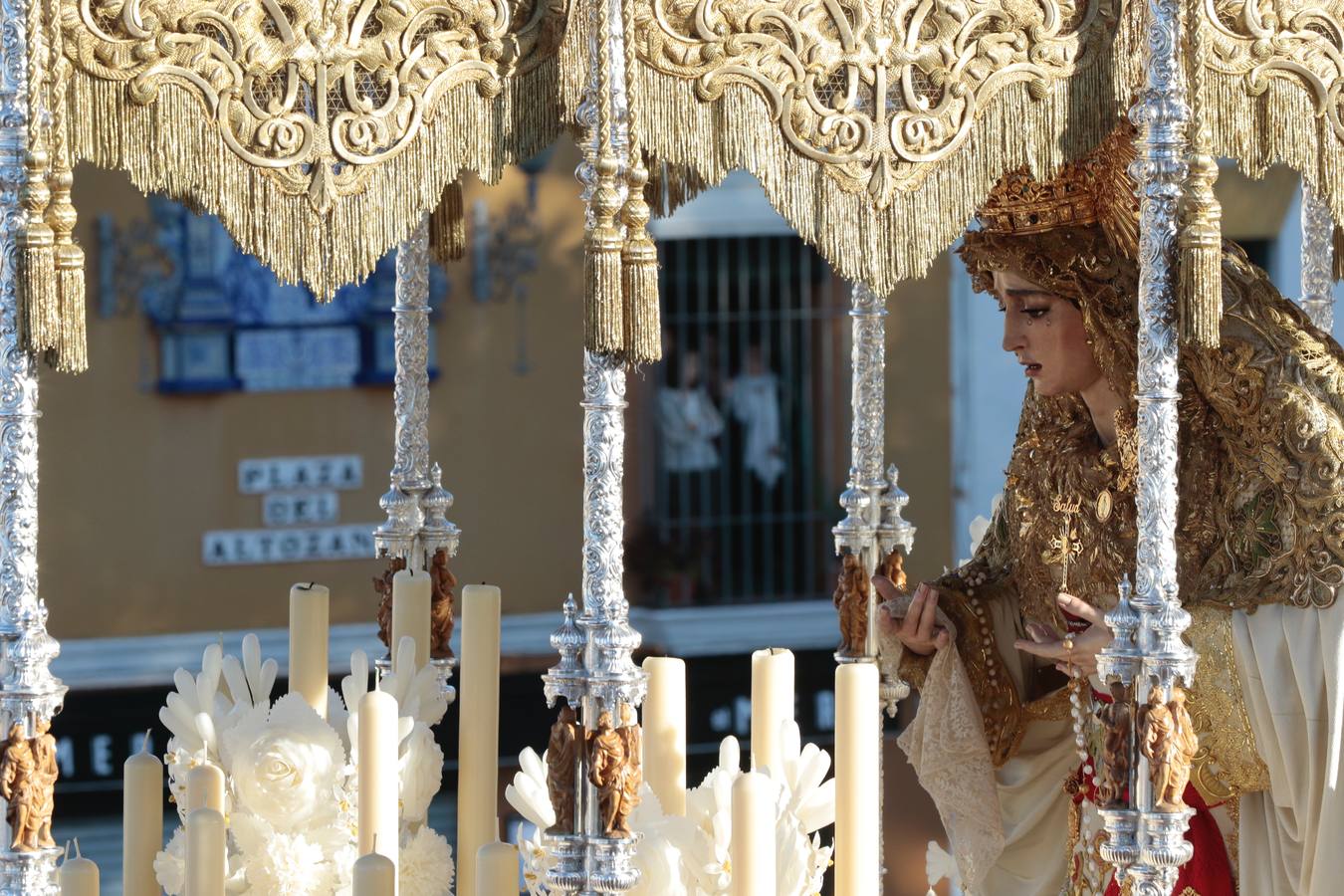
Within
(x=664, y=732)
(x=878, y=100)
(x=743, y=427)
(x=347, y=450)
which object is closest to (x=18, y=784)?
(x=664, y=732)

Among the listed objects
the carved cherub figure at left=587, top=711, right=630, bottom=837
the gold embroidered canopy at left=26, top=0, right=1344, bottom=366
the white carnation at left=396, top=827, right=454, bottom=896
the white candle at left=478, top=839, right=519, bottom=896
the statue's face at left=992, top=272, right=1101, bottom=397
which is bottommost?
the white carnation at left=396, top=827, right=454, bottom=896

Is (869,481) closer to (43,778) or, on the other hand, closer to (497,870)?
(497,870)

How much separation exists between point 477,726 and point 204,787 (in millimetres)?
458

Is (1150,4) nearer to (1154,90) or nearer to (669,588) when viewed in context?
(1154,90)

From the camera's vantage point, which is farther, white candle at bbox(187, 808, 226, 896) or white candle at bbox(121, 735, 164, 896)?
white candle at bbox(121, 735, 164, 896)

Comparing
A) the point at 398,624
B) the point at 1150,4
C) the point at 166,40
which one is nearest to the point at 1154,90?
the point at 1150,4

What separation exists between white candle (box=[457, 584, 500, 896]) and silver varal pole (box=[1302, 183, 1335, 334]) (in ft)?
5.63

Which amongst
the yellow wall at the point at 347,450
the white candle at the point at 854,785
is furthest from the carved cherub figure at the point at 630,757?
the yellow wall at the point at 347,450

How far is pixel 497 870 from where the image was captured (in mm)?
2955

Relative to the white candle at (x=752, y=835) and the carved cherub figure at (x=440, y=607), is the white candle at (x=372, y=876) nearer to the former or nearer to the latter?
the white candle at (x=752, y=835)

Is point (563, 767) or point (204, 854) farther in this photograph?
point (204, 854)

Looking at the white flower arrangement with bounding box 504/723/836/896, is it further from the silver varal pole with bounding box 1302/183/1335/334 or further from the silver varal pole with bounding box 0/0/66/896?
the silver varal pole with bounding box 1302/183/1335/334

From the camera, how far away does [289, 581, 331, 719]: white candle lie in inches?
150

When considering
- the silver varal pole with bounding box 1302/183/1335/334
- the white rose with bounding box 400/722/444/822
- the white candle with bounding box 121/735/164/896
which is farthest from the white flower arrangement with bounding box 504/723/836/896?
the silver varal pole with bounding box 1302/183/1335/334
